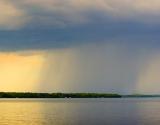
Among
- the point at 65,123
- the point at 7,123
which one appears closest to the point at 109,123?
the point at 65,123

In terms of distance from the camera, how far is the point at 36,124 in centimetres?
6278

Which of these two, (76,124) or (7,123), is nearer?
(76,124)

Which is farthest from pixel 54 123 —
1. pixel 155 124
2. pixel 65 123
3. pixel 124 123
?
pixel 155 124

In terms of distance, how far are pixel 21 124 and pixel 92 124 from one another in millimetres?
10503

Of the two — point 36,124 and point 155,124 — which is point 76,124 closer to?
point 36,124

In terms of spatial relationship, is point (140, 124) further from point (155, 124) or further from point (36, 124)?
point (36, 124)

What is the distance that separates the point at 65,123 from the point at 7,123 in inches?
367

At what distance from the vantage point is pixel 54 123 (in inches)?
2525

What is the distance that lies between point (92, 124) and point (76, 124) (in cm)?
236

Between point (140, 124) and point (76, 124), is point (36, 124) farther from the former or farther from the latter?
point (140, 124)

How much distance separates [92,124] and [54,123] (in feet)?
19.2

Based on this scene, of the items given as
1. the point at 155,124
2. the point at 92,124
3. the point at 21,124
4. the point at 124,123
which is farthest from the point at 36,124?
the point at 155,124

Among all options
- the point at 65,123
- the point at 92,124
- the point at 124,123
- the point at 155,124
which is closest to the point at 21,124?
the point at 65,123

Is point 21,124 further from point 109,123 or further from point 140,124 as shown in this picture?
point 140,124
